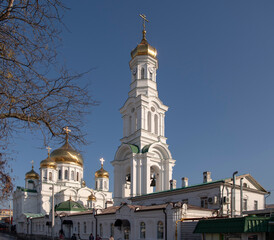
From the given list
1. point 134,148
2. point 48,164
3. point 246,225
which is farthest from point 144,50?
point 246,225

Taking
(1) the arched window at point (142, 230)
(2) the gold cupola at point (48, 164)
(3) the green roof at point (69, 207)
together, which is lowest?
(3) the green roof at point (69, 207)

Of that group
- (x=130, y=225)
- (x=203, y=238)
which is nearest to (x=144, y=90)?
(x=130, y=225)

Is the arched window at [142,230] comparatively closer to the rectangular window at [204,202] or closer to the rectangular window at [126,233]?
the rectangular window at [126,233]

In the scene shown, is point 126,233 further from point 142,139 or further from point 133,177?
point 142,139

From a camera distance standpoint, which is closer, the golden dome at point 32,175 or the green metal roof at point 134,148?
the green metal roof at point 134,148

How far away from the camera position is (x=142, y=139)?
41906mm

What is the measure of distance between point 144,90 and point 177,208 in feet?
81.7

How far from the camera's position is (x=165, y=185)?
42.1 meters

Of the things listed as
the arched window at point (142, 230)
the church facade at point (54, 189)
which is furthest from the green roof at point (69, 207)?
the arched window at point (142, 230)

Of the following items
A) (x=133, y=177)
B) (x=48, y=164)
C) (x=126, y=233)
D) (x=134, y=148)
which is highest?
(x=134, y=148)

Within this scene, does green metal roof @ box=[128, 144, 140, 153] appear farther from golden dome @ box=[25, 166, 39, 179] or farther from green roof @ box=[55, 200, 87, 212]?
golden dome @ box=[25, 166, 39, 179]

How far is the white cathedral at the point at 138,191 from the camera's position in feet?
84.3

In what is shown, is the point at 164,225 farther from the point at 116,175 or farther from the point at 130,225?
the point at 116,175

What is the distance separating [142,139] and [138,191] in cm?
665
